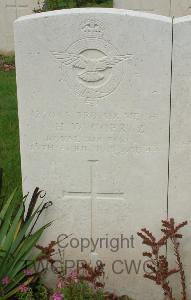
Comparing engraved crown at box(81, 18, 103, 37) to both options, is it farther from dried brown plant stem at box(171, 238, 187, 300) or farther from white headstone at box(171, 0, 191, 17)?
white headstone at box(171, 0, 191, 17)

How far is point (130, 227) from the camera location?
11.4 ft

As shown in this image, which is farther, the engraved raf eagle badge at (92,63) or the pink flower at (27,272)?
the pink flower at (27,272)

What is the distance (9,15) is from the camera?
9836 mm

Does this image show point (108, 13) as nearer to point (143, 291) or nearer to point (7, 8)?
point (143, 291)

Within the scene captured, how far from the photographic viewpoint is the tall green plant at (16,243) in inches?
130

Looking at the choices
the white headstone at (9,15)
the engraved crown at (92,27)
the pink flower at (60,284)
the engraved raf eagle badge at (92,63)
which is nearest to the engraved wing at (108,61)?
the engraved raf eagle badge at (92,63)

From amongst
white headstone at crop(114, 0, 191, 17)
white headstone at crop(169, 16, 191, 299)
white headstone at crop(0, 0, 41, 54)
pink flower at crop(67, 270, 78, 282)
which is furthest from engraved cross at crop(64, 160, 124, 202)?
white headstone at crop(0, 0, 41, 54)

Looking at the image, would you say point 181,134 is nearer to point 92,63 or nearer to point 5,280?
point 92,63

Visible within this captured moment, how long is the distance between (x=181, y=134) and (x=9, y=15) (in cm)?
726

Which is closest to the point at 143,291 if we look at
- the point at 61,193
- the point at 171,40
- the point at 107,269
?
the point at 107,269

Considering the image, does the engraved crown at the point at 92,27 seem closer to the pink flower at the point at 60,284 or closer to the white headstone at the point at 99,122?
A: the white headstone at the point at 99,122

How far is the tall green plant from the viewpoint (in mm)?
3314

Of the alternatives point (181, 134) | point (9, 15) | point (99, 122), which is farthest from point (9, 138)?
point (9, 15)

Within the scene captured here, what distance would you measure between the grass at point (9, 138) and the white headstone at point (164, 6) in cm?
230
